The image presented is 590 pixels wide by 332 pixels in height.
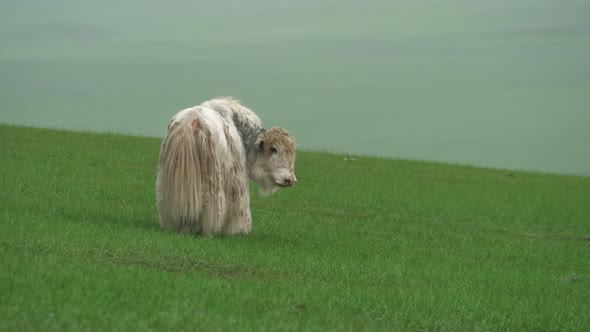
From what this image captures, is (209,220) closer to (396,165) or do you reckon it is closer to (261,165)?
(261,165)

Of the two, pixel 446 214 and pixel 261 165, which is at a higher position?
pixel 261 165

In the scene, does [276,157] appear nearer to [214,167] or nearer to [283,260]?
[214,167]

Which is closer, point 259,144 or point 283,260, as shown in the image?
point 283,260

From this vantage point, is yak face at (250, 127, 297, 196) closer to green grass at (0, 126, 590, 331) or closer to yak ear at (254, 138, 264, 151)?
yak ear at (254, 138, 264, 151)

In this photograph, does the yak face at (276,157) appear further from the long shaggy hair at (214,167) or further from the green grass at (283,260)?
the green grass at (283,260)

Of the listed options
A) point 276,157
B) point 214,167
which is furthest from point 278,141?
point 214,167

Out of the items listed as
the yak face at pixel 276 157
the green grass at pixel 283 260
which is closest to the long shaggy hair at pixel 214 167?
the yak face at pixel 276 157

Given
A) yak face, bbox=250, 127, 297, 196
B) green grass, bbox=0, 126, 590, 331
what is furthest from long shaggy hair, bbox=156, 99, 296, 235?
green grass, bbox=0, 126, 590, 331

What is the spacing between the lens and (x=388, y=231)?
69.9 ft

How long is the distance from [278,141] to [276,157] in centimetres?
25

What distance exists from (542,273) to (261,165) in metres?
5.22

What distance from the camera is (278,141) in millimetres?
15914

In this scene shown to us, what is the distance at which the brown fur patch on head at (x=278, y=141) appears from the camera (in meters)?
15.9

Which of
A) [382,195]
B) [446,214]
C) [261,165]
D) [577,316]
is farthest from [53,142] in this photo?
[577,316]
